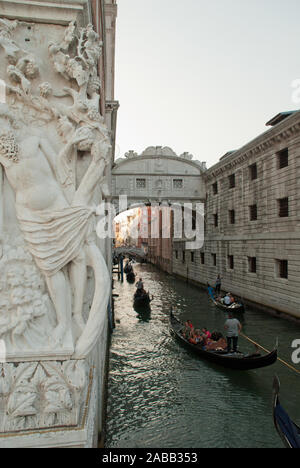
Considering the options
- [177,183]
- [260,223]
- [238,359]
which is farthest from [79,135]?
[177,183]

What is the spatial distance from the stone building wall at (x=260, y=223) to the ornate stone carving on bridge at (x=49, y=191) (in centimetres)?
1248

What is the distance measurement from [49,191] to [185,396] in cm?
597

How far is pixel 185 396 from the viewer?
696 cm

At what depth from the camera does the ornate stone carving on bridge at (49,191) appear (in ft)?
8.16

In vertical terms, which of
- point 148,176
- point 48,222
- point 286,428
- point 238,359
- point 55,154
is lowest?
point 238,359

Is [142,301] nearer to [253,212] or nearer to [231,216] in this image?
[253,212]

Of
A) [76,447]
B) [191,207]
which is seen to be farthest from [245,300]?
[76,447]

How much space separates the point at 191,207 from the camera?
2392 centimetres

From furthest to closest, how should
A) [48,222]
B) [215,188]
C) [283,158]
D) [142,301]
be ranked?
[215,188] < [142,301] < [283,158] < [48,222]

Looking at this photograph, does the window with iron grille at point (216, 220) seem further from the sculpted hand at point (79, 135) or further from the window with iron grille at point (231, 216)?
the sculpted hand at point (79, 135)

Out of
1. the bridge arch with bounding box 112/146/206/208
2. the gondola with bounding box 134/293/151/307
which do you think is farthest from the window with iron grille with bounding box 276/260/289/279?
the bridge arch with bounding box 112/146/206/208

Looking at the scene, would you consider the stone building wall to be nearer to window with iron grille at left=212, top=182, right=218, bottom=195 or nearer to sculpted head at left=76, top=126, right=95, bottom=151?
window with iron grille at left=212, top=182, right=218, bottom=195

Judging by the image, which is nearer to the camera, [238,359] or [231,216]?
[238,359]

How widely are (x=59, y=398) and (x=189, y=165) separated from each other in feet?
73.1
